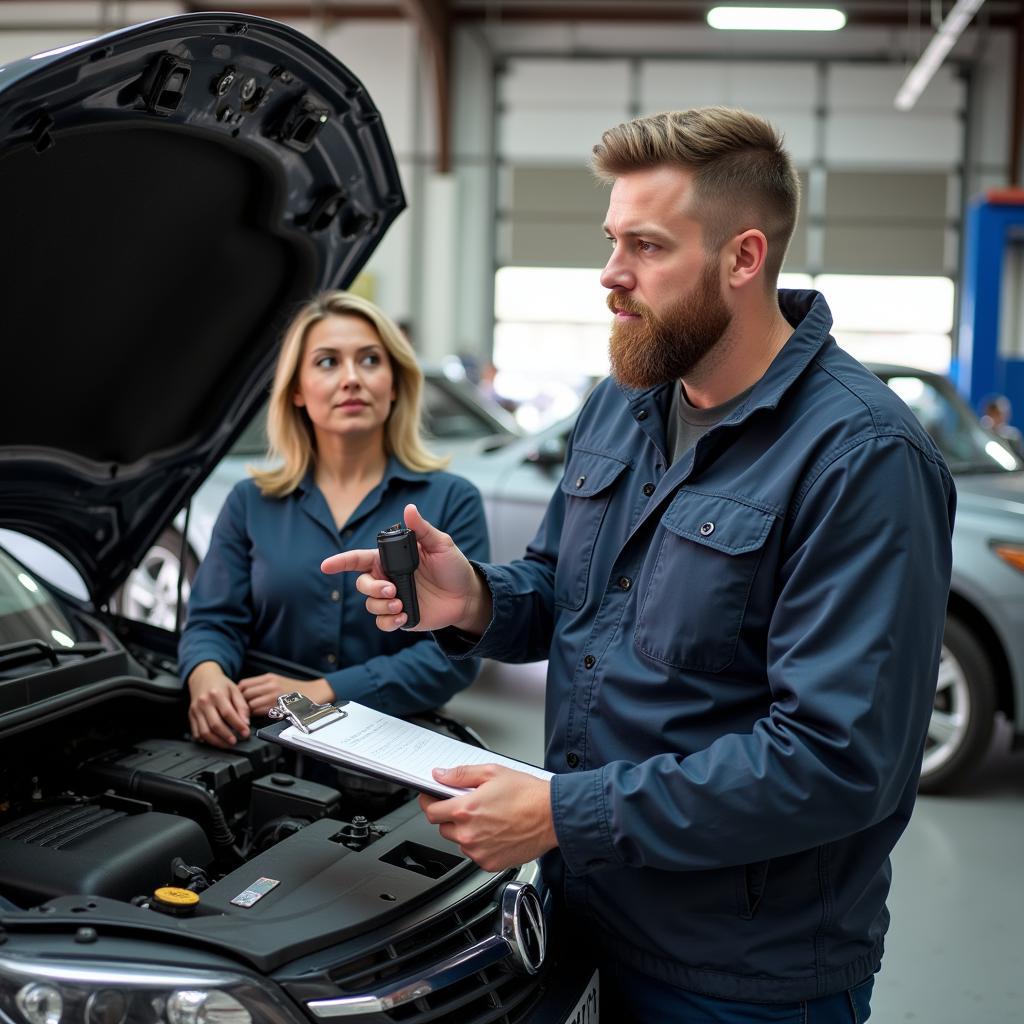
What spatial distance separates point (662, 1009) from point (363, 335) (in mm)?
1633

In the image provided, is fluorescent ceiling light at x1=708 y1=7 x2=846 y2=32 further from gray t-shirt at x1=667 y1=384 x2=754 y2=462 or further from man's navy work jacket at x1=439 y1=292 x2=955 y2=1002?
man's navy work jacket at x1=439 y1=292 x2=955 y2=1002

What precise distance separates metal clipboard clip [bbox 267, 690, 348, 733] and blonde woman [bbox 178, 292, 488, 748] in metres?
0.71

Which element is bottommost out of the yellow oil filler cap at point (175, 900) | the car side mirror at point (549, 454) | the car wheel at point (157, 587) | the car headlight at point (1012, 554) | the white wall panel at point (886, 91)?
the car wheel at point (157, 587)

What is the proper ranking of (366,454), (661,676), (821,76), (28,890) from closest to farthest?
(661,676) < (28,890) < (366,454) < (821,76)

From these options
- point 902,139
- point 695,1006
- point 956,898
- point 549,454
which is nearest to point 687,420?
point 695,1006

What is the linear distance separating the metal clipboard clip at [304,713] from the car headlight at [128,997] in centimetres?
35

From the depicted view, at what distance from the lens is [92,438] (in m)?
2.39

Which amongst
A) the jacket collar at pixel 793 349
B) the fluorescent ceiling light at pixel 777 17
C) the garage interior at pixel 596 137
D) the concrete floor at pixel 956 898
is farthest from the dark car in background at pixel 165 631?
the garage interior at pixel 596 137

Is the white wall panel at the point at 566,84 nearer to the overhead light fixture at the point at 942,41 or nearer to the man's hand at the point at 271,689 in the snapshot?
the overhead light fixture at the point at 942,41

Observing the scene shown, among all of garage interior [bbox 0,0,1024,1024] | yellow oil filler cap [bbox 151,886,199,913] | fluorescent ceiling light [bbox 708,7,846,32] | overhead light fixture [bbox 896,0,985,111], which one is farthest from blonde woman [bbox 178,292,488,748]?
garage interior [bbox 0,0,1024,1024]

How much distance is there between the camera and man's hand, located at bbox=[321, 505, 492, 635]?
5.76 ft

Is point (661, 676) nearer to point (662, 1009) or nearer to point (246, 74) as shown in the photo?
point (662, 1009)

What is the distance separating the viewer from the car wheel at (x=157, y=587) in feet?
16.2

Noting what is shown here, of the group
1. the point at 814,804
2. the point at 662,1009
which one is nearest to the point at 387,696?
the point at 662,1009
